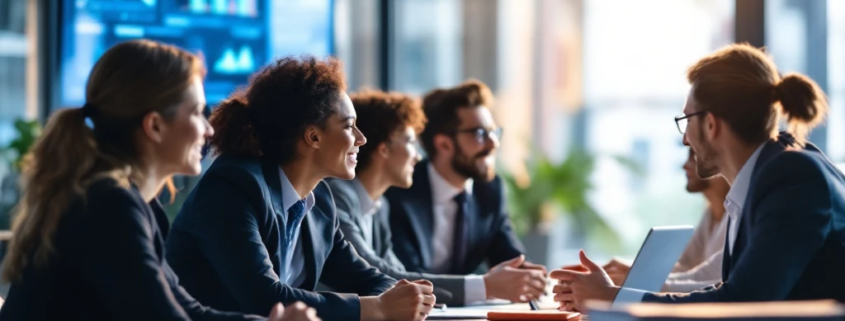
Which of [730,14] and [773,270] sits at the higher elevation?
[730,14]

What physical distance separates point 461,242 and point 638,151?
20.8 feet

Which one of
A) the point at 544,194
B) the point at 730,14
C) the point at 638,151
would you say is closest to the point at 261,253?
the point at 730,14

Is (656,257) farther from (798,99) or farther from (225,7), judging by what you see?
(225,7)

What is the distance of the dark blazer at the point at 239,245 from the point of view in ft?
8.02

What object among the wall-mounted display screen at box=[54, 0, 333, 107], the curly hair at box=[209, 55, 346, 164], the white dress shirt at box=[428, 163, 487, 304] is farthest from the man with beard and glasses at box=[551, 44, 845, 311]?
the wall-mounted display screen at box=[54, 0, 333, 107]

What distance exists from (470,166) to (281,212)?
1.74 metres

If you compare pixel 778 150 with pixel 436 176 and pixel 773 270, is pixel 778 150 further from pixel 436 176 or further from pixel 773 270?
pixel 436 176

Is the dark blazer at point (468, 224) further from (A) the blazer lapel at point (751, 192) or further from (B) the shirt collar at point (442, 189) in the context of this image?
(A) the blazer lapel at point (751, 192)

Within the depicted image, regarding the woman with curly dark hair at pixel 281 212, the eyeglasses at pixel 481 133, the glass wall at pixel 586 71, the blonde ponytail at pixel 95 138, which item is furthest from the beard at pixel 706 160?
the glass wall at pixel 586 71

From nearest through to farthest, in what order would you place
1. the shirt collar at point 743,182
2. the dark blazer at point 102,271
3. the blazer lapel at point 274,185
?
the dark blazer at point 102,271, the shirt collar at point 743,182, the blazer lapel at point 274,185

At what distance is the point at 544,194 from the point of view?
24.1 feet

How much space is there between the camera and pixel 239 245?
2461 mm

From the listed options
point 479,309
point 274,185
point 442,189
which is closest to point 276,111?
point 274,185

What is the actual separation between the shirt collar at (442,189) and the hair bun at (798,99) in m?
1.94
